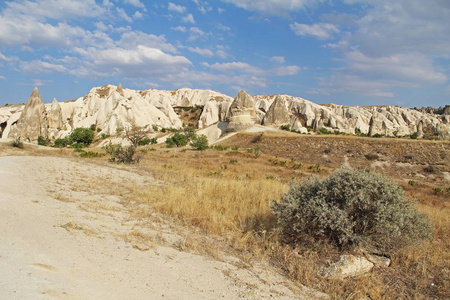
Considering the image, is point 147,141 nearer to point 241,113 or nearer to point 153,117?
point 153,117

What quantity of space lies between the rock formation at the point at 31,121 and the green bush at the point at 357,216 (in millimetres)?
42673

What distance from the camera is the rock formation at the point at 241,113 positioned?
1649 inches

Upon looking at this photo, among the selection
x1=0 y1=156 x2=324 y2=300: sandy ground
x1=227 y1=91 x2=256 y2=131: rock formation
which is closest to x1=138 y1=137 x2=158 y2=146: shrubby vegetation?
x1=227 y1=91 x2=256 y2=131: rock formation

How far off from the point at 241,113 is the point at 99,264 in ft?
134

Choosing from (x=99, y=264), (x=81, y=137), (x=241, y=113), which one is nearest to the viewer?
(x=99, y=264)

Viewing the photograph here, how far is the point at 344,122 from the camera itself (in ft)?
175

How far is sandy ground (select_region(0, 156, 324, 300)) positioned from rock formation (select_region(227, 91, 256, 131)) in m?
37.5

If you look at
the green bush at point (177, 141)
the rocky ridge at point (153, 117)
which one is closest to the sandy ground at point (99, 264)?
the green bush at point (177, 141)

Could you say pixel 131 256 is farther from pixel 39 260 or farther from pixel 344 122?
pixel 344 122

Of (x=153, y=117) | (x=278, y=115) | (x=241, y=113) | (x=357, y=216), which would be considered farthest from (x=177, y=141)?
(x=357, y=216)

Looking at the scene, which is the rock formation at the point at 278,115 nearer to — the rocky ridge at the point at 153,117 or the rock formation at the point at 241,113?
the rocky ridge at the point at 153,117

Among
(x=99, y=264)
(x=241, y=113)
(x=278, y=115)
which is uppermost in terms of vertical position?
(x=278, y=115)

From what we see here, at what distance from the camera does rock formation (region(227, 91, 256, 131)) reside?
4188cm

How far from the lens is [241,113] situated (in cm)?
4272
